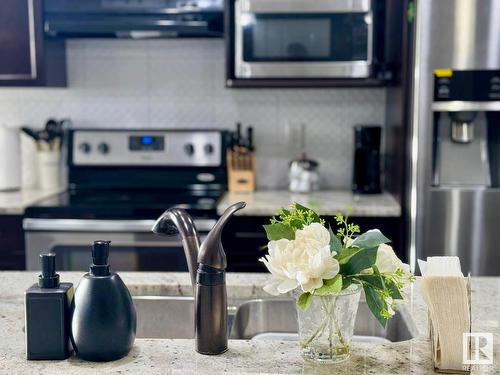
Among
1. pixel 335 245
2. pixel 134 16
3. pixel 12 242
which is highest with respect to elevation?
pixel 134 16

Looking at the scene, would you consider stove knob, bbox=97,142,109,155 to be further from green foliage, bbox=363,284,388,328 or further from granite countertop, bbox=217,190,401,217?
green foliage, bbox=363,284,388,328

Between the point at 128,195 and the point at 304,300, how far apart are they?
240 cm

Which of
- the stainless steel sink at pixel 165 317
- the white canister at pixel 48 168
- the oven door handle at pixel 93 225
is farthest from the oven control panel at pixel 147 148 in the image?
the stainless steel sink at pixel 165 317

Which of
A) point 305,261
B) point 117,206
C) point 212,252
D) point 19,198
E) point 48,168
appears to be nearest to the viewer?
point 305,261

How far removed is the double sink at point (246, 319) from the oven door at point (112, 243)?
3.99 ft

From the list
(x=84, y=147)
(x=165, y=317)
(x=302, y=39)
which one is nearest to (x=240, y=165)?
(x=302, y=39)

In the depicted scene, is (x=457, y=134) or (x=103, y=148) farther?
(x=103, y=148)

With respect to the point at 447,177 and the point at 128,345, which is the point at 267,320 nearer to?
the point at 128,345

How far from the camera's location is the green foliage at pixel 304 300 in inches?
44.5

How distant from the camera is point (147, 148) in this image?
11.5 feet

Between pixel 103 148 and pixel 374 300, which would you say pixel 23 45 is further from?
pixel 374 300

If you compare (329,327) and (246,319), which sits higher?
(329,327)

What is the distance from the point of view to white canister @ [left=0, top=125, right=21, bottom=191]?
133 inches

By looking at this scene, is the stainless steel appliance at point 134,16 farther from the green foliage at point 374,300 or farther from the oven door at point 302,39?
the green foliage at point 374,300
